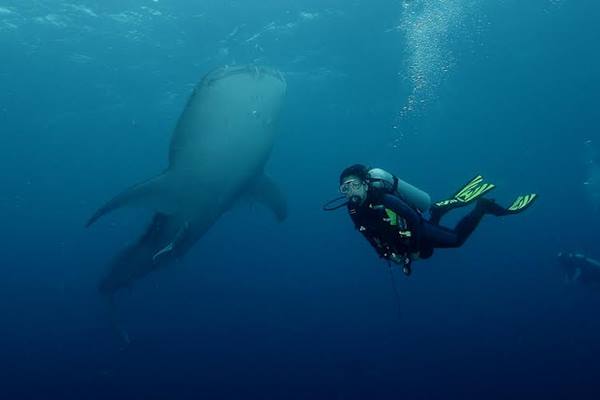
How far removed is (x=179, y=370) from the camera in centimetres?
2208

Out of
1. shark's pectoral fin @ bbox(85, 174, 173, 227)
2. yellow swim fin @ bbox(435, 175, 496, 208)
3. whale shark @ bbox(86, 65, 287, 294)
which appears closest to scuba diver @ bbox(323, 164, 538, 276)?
yellow swim fin @ bbox(435, 175, 496, 208)

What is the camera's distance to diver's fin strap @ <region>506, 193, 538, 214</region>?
5929 mm

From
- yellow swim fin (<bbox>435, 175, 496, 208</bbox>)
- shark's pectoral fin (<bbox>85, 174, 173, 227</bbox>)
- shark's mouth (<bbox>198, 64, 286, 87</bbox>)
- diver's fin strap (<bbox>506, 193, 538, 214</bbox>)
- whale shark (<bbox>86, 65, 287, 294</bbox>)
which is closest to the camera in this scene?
yellow swim fin (<bbox>435, 175, 496, 208</bbox>)

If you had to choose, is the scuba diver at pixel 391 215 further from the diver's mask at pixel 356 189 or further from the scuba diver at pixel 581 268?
the scuba diver at pixel 581 268

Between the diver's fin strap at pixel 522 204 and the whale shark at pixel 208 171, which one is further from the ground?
the whale shark at pixel 208 171

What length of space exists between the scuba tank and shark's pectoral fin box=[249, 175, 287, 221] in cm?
595

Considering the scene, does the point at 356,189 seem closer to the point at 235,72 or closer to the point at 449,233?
the point at 449,233

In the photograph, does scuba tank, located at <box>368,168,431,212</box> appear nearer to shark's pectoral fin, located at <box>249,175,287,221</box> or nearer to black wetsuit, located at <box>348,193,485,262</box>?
black wetsuit, located at <box>348,193,485,262</box>

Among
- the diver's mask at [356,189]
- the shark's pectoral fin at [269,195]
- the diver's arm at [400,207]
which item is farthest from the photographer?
the shark's pectoral fin at [269,195]

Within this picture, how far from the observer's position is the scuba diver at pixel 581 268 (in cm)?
1519

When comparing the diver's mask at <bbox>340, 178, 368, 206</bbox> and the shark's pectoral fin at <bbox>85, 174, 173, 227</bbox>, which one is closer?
the diver's mask at <bbox>340, 178, 368, 206</bbox>

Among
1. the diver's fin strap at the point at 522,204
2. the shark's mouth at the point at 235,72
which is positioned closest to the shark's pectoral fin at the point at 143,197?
the shark's mouth at the point at 235,72

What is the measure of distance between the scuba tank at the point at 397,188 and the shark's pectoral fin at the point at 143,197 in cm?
529

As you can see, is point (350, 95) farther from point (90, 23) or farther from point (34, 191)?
point (34, 191)
